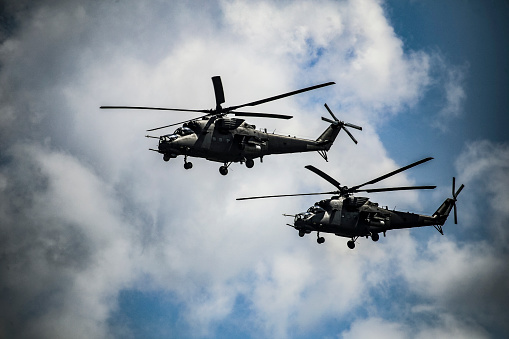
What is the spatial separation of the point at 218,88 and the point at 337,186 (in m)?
20.7

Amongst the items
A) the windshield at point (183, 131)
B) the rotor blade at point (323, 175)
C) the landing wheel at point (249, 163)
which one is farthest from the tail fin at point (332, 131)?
the windshield at point (183, 131)

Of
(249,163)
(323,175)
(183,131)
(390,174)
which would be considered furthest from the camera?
(323,175)

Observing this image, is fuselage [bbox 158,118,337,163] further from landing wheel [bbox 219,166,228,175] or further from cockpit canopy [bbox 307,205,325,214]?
cockpit canopy [bbox 307,205,325,214]

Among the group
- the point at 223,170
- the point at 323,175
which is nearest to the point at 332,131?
the point at 323,175

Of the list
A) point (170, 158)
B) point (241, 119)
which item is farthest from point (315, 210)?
point (170, 158)

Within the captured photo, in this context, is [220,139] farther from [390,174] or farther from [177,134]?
[390,174]

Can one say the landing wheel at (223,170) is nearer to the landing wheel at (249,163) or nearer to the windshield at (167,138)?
the landing wheel at (249,163)

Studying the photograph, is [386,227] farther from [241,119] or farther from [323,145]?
[241,119]

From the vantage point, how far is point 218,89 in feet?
225

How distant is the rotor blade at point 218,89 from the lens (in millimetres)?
67400

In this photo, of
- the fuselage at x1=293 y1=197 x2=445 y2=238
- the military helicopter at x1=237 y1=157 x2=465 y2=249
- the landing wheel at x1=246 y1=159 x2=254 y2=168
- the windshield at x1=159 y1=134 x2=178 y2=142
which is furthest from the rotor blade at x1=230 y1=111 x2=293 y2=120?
the fuselage at x1=293 y1=197 x2=445 y2=238

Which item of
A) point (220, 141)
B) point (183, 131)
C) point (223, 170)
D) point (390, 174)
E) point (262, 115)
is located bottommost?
point (390, 174)

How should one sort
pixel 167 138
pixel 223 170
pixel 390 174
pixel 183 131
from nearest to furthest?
pixel 167 138 < pixel 183 131 < pixel 223 170 < pixel 390 174

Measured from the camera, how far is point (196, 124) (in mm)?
70000
